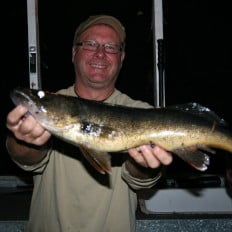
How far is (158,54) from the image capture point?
14.8 ft

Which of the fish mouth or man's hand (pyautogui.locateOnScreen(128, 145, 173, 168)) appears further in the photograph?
man's hand (pyautogui.locateOnScreen(128, 145, 173, 168))

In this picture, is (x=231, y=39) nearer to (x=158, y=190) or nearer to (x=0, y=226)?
(x=158, y=190)

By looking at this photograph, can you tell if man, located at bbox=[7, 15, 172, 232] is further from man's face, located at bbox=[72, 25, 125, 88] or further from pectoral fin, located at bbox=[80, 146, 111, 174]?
man's face, located at bbox=[72, 25, 125, 88]

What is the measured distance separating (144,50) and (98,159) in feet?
26.7

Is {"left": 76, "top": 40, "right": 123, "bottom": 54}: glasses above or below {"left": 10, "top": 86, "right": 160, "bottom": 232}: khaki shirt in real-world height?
above

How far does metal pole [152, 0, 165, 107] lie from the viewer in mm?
4488

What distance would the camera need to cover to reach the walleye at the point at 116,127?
7.95 feet

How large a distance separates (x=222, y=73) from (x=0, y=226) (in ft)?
28.6

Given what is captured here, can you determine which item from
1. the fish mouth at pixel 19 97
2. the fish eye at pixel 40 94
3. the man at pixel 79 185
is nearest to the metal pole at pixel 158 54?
the man at pixel 79 185

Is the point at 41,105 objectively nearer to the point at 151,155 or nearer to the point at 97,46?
the point at 151,155

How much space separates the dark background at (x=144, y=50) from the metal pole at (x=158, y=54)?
368 centimetres

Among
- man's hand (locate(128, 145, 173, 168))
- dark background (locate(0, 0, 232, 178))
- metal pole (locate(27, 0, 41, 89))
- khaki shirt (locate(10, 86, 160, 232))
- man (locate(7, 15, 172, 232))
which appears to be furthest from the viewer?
dark background (locate(0, 0, 232, 178))

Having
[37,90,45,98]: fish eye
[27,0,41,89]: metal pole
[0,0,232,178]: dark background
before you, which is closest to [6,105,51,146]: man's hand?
[37,90,45,98]: fish eye

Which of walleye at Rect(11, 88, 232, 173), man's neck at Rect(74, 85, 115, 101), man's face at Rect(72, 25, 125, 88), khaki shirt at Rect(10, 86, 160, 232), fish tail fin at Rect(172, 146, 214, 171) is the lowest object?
khaki shirt at Rect(10, 86, 160, 232)
